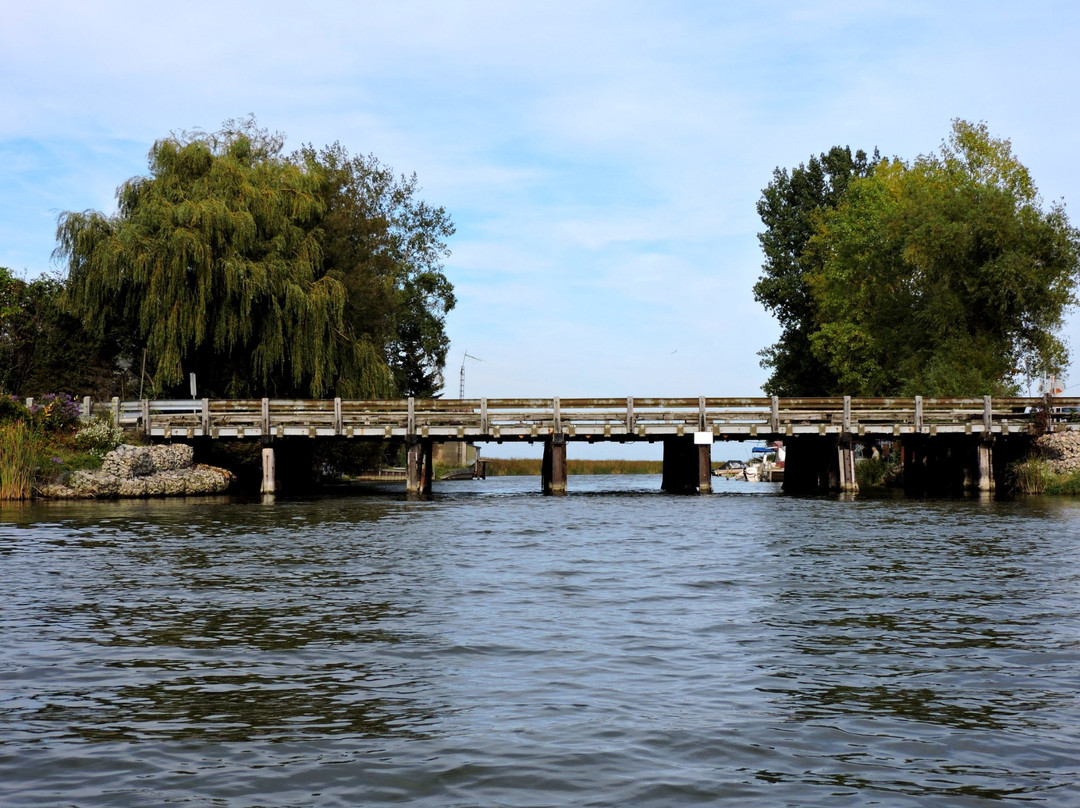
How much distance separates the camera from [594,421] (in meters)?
39.7

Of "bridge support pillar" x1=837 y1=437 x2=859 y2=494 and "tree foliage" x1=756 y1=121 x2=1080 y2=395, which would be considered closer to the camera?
"bridge support pillar" x1=837 y1=437 x2=859 y2=494

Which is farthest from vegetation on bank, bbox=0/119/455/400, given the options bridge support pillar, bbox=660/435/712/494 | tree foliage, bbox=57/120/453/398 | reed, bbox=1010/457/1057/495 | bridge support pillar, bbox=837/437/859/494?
reed, bbox=1010/457/1057/495

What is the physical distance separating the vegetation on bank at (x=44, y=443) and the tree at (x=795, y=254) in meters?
41.5

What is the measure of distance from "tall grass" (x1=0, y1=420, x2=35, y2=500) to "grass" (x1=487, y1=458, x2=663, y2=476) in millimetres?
43724

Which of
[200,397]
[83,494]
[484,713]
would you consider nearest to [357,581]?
[484,713]

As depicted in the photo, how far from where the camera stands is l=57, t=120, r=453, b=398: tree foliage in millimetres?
41188

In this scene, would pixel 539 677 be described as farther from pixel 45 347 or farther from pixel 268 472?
pixel 45 347

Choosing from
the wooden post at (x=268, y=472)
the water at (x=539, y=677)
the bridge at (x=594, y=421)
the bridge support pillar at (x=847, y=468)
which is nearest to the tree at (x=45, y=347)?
the bridge at (x=594, y=421)

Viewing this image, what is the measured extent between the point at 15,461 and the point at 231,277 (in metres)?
10.8

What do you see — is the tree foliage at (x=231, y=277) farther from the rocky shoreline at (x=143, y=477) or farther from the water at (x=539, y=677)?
the water at (x=539, y=677)

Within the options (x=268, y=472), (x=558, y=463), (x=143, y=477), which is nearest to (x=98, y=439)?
(x=143, y=477)

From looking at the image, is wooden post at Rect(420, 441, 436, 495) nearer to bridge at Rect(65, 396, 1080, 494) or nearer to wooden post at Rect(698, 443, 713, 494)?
bridge at Rect(65, 396, 1080, 494)

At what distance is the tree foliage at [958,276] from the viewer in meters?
45.8

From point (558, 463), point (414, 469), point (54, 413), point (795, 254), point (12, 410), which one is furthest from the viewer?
point (795, 254)
